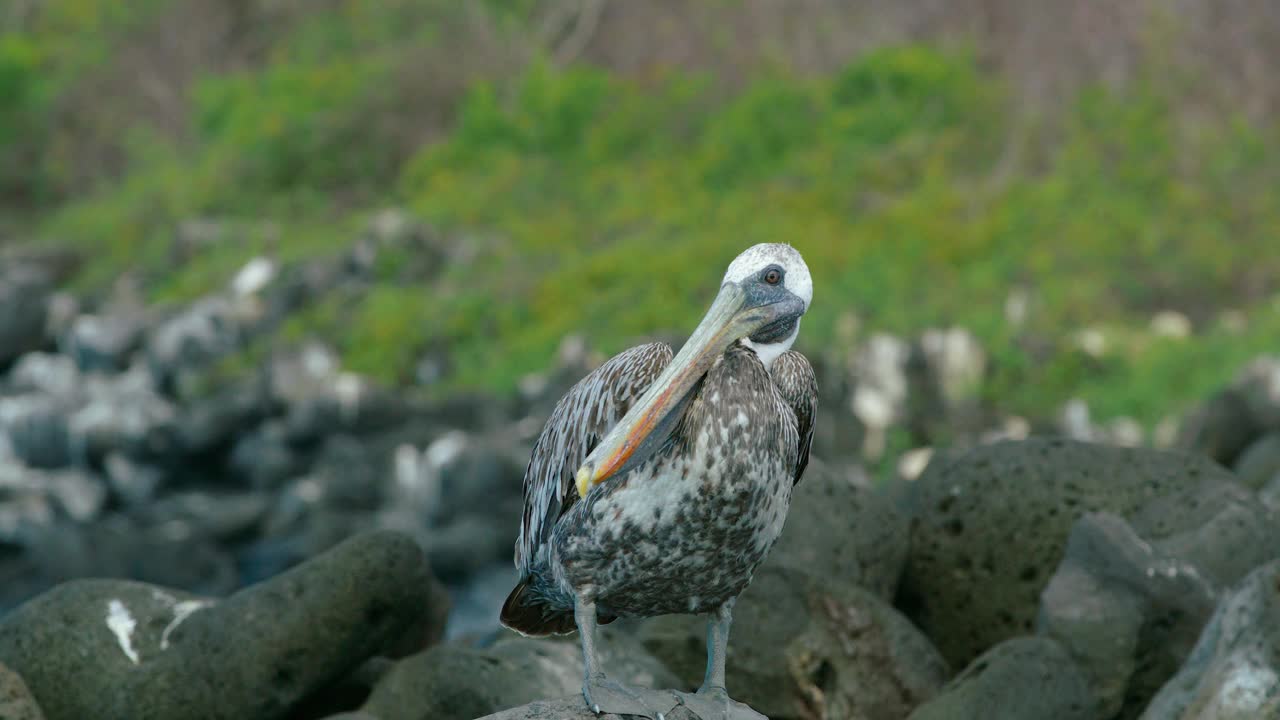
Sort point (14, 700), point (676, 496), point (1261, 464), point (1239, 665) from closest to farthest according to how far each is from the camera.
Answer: point (676, 496)
point (1239, 665)
point (14, 700)
point (1261, 464)

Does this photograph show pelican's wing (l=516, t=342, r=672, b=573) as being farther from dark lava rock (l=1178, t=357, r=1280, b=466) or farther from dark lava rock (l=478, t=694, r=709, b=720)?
dark lava rock (l=1178, t=357, r=1280, b=466)

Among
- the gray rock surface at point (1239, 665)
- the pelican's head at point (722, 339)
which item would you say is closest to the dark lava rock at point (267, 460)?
the gray rock surface at point (1239, 665)

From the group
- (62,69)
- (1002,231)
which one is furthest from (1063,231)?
(62,69)

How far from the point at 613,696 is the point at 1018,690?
1.93 metres

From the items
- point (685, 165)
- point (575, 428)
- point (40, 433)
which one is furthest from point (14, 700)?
point (685, 165)

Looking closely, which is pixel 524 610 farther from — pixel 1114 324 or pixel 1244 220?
pixel 1244 220

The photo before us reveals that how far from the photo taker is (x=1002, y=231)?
2020cm

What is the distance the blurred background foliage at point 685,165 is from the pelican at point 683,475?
38.4 ft

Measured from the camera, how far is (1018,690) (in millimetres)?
6016

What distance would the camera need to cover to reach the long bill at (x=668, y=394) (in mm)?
4527

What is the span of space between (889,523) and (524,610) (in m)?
2.63

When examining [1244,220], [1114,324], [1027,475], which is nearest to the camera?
[1027,475]

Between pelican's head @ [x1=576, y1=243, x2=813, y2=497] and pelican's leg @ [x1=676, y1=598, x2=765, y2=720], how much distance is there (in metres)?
0.71

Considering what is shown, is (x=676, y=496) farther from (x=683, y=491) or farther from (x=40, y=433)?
(x=40, y=433)
